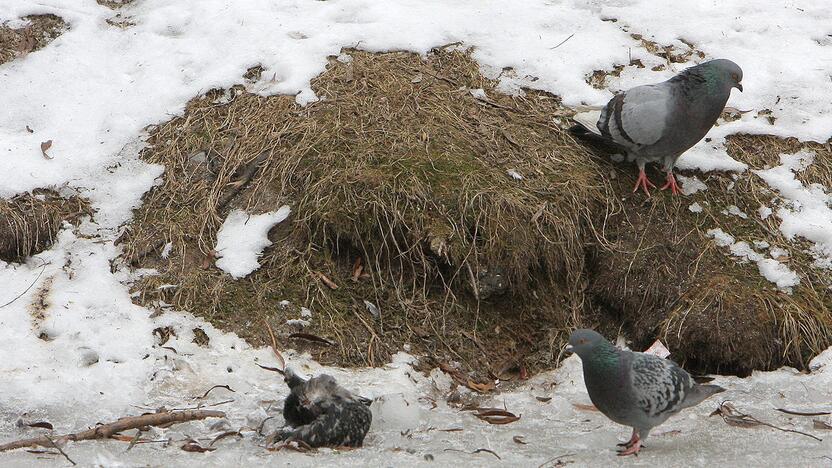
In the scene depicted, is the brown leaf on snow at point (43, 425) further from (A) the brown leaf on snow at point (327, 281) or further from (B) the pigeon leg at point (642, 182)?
(B) the pigeon leg at point (642, 182)

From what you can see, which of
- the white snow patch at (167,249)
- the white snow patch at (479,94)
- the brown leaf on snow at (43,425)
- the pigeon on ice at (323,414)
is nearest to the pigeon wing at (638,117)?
the white snow patch at (479,94)

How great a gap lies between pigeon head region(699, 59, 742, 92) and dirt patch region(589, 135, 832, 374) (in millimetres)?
632

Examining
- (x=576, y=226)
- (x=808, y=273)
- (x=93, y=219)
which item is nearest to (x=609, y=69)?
(x=576, y=226)

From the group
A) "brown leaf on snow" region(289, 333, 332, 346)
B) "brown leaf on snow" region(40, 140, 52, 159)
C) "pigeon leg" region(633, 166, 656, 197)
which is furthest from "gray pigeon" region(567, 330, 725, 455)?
"brown leaf on snow" region(40, 140, 52, 159)

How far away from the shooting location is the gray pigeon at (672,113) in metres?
5.43

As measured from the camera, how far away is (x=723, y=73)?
5457mm

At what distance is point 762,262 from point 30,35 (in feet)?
17.4

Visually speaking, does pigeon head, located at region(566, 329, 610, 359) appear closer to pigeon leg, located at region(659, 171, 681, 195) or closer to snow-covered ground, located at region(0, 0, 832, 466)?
snow-covered ground, located at region(0, 0, 832, 466)

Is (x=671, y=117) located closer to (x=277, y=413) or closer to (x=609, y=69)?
(x=609, y=69)

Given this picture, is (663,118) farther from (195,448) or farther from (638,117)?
(195,448)

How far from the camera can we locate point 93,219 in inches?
208

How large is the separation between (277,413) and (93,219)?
79.3 inches

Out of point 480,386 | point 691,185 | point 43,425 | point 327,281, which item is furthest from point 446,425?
point 691,185

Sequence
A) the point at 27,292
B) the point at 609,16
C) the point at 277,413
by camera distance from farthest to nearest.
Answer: the point at 609,16
the point at 27,292
the point at 277,413
